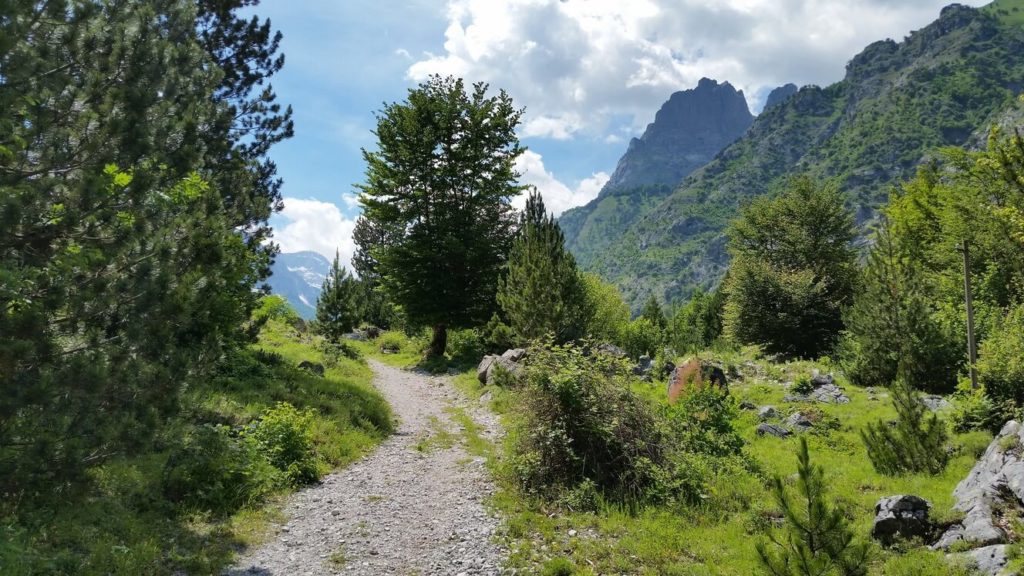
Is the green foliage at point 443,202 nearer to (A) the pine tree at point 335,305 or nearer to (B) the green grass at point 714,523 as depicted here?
(A) the pine tree at point 335,305

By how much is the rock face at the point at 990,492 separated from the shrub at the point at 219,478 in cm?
1026

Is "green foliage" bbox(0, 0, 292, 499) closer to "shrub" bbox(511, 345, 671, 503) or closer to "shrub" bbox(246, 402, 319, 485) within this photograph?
"shrub" bbox(246, 402, 319, 485)

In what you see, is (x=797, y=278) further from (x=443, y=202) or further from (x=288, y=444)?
(x=288, y=444)

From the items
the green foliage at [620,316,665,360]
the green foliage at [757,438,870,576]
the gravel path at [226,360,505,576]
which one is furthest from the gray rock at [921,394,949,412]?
the green foliage at [620,316,665,360]

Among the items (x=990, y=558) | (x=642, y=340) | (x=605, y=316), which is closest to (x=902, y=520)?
(x=990, y=558)

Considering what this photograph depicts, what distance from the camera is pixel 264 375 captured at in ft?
48.8

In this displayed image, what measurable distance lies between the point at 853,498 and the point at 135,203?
1182 centimetres

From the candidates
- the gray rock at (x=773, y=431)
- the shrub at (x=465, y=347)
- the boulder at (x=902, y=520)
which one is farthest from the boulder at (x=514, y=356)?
the boulder at (x=902, y=520)

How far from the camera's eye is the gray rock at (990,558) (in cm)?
574

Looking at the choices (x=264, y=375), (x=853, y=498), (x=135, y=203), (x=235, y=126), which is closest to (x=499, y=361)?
(x=264, y=375)

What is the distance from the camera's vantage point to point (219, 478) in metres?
8.35

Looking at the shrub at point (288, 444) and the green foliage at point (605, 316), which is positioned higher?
the green foliage at point (605, 316)

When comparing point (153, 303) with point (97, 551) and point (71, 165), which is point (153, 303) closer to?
point (71, 165)

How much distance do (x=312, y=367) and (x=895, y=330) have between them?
1920cm
